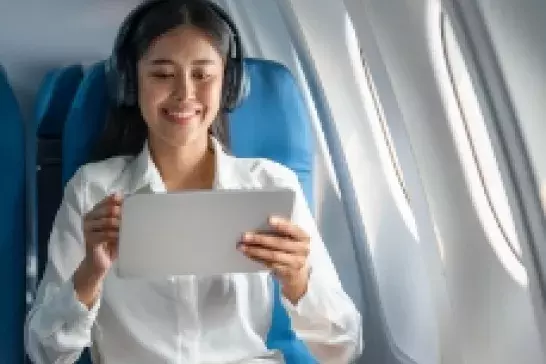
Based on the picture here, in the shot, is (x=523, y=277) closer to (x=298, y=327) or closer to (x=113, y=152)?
(x=298, y=327)

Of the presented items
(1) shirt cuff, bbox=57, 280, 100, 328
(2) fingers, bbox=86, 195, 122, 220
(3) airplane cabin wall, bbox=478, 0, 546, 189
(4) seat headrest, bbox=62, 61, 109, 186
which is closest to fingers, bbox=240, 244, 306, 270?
(2) fingers, bbox=86, 195, 122, 220

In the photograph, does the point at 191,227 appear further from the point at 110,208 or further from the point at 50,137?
the point at 50,137

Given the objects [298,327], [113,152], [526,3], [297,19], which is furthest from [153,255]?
[297,19]

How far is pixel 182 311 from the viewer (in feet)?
5.48

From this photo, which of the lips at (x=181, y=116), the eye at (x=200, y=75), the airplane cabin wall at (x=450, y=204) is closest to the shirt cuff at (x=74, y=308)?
the lips at (x=181, y=116)

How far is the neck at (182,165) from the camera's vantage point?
175 centimetres

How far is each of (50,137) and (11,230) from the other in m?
0.33

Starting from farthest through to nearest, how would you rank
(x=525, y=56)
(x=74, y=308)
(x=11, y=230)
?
(x=11, y=230) < (x=74, y=308) < (x=525, y=56)

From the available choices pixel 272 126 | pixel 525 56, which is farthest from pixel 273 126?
pixel 525 56

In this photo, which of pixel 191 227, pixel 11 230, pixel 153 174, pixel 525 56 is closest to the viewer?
pixel 525 56

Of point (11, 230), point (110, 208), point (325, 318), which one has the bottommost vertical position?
point (325, 318)

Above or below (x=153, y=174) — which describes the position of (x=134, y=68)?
above

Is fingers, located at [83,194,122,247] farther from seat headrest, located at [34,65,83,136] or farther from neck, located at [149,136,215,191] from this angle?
seat headrest, located at [34,65,83,136]

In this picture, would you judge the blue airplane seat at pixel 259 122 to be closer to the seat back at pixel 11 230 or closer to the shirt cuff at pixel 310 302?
the seat back at pixel 11 230
